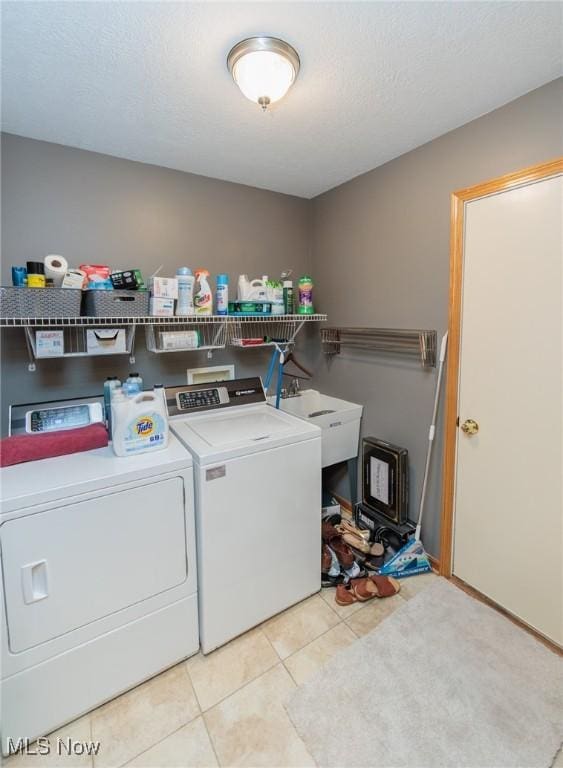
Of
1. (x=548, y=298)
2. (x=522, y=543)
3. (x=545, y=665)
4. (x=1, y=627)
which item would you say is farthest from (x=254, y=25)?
(x=545, y=665)

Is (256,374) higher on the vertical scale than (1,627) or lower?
higher

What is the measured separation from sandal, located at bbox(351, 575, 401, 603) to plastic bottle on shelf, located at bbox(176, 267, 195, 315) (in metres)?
1.82

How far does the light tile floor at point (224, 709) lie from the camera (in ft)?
4.21

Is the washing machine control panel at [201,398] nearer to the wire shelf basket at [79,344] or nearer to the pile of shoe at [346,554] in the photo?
the wire shelf basket at [79,344]

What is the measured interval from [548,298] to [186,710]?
2.28 metres

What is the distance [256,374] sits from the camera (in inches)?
107

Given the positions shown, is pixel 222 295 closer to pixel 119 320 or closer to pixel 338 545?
pixel 119 320

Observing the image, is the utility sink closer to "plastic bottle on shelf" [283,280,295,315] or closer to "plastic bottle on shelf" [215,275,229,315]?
"plastic bottle on shelf" [283,280,295,315]

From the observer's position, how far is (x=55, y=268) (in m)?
1.74

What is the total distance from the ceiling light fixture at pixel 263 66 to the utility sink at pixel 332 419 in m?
1.64

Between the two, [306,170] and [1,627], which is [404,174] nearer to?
[306,170]

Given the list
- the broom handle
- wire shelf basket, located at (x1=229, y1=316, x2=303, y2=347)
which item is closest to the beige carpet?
the broom handle

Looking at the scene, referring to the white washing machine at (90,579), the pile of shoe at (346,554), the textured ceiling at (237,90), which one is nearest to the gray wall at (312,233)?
the textured ceiling at (237,90)

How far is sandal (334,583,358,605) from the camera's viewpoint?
6.42 feet
